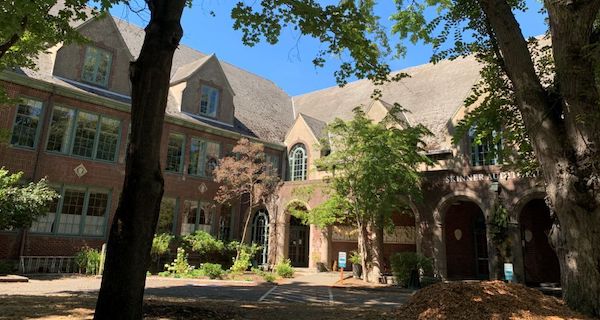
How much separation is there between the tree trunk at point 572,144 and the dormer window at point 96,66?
19622 millimetres

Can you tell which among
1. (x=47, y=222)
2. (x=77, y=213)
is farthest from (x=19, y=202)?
(x=77, y=213)

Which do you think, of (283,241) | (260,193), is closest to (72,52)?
(260,193)

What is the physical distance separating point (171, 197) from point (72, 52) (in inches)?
338

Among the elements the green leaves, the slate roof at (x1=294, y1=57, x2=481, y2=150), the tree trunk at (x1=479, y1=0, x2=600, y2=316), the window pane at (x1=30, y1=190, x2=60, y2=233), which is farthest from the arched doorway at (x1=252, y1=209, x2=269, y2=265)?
the tree trunk at (x1=479, y1=0, x2=600, y2=316)

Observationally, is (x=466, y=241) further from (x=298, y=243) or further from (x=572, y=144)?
(x=572, y=144)

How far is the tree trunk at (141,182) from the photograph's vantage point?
488cm

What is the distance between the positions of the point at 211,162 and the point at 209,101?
156 inches

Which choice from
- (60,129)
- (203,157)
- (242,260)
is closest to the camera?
(60,129)

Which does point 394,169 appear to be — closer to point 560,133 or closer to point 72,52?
point 560,133

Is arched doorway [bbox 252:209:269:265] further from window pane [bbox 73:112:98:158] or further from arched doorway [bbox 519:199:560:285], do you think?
arched doorway [bbox 519:199:560:285]

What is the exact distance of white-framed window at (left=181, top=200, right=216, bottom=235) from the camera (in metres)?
22.7

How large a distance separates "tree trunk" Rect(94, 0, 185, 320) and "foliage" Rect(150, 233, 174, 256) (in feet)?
47.8

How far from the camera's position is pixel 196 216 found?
23.1 meters

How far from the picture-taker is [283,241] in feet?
79.4
